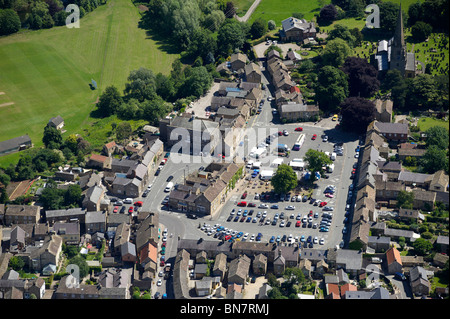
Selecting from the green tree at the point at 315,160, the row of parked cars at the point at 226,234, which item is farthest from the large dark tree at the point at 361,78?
the row of parked cars at the point at 226,234

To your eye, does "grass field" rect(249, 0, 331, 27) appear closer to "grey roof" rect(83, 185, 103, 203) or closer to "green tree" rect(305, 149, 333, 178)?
"green tree" rect(305, 149, 333, 178)

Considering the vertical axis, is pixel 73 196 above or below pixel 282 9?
below

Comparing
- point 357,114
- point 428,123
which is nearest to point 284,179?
point 357,114

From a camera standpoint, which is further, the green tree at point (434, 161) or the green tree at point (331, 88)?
the green tree at point (331, 88)

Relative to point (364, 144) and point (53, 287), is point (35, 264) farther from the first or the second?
point (364, 144)

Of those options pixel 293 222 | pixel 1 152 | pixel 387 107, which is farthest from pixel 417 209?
pixel 1 152

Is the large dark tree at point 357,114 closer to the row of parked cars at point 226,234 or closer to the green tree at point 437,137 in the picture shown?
the green tree at point 437,137

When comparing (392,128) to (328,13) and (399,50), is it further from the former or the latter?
(328,13)
